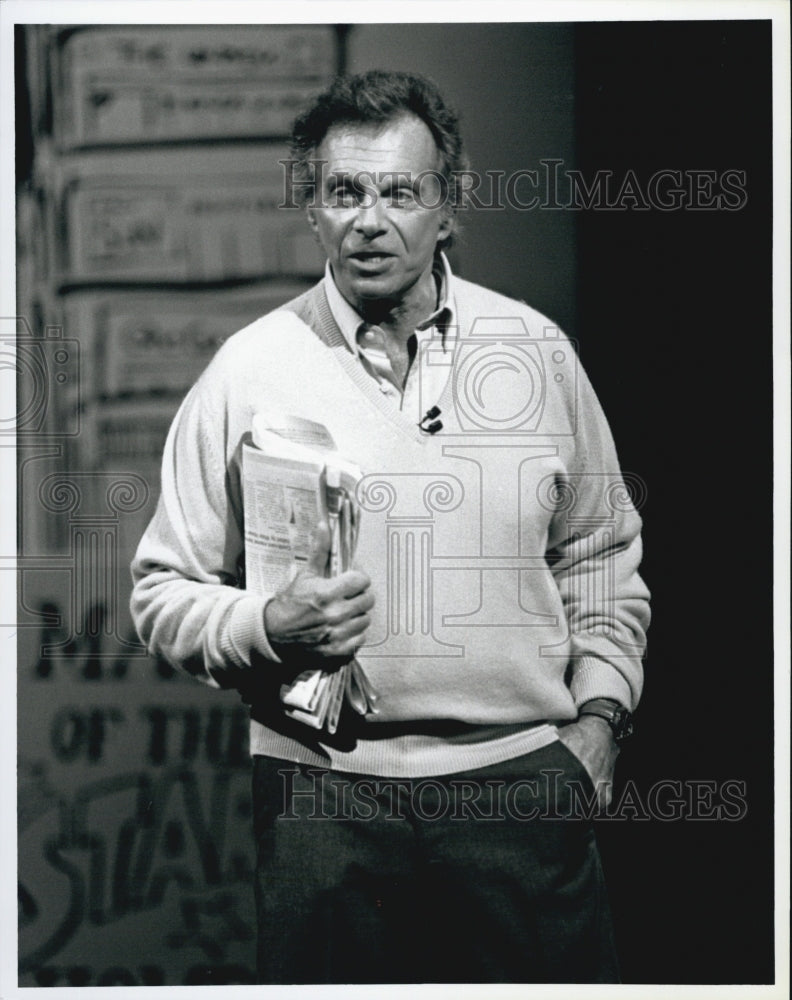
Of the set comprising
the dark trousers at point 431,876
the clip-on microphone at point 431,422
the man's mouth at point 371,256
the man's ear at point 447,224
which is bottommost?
the dark trousers at point 431,876

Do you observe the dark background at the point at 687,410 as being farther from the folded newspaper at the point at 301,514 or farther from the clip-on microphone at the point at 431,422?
the folded newspaper at the point at 301,514

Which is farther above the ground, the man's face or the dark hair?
the dark hair

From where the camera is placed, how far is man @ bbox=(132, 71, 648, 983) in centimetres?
219

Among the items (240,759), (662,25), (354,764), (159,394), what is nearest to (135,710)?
(240,759)

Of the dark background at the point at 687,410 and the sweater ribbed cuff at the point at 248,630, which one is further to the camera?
the dark background at the point at 687,410

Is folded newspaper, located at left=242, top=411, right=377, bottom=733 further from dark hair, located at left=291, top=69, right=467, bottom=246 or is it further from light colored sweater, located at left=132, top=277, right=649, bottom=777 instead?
dark hair, located at left=291, top=69, right=467, bottom=246

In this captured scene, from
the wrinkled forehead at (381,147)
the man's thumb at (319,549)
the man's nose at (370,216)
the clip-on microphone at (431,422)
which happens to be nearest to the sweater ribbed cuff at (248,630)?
the man's thumb at (319,549)

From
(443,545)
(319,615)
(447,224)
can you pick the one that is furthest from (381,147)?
(319,615)

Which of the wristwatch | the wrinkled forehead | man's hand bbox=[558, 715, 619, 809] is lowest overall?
man's hand bbox=[558, 715, 619, 809]

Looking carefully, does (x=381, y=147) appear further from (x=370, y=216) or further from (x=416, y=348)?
(x=416, y=348)

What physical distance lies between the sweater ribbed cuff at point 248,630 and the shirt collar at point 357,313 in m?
0.51

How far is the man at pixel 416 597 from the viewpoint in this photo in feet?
7.17

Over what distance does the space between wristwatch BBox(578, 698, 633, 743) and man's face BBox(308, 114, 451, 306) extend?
857 millimetres

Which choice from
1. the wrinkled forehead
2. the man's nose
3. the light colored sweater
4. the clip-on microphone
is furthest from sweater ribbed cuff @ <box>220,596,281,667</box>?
the wrinkled forehead
